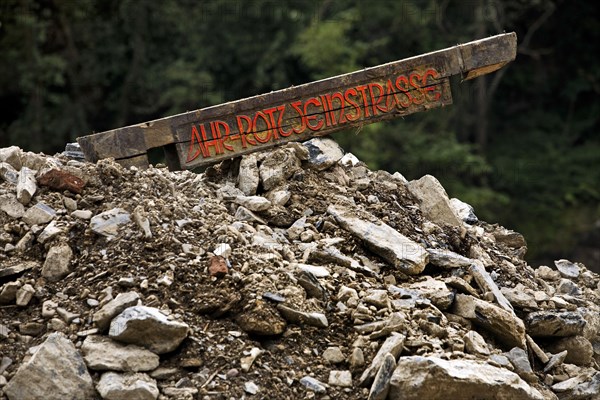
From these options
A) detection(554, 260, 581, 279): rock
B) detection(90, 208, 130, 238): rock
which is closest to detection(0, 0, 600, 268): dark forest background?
detection(554, 260, 581, 279): rock

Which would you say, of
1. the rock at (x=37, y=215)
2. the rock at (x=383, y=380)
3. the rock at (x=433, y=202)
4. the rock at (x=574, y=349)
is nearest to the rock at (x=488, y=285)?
the rock at (x=574, y=349)

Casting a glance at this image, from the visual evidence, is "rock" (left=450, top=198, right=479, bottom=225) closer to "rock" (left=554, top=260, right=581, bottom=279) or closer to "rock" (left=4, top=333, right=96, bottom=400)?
"rock" (left=554, top=260, right=581, bottom=279)

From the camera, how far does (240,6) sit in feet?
83.0

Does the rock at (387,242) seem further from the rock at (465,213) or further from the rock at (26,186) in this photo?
the rock at (26,186)

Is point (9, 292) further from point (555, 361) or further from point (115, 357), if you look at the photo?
point (555, 361)

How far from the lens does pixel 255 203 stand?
7883 mm

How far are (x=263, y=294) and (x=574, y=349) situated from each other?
247 cm

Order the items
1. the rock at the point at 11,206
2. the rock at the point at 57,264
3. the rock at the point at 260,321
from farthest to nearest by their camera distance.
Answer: the rock at the point at 11,206, the rock at the point at 57,264, the rock at the point at 260,321

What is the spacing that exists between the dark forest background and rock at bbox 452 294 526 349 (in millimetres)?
13920

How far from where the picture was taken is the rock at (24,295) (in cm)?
685

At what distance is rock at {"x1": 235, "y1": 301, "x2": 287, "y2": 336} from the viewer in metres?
6.72

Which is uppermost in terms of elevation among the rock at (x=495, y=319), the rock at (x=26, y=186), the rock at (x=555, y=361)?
the rock at (x=26, y=186)

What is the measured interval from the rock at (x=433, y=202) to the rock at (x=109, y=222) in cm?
258

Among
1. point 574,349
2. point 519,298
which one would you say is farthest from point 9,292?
point 574,349
